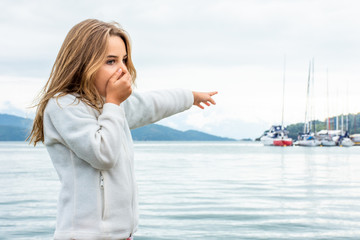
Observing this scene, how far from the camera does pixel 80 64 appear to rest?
69.5 inches

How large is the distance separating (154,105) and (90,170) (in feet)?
1.53

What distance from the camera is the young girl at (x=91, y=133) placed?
1662 mm

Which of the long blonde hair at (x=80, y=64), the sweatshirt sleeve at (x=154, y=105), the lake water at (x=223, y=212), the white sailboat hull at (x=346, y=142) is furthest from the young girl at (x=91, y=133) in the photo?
the white sailboat hull at (x=346, y=142)

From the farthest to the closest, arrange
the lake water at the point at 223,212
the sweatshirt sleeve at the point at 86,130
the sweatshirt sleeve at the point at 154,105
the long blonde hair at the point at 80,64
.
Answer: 1. the lake water at the point at 223,212
2. the sweatshirt sleeve at the point at 154,105
3. the long blonde hair at the point at 80,64
4. the sweatshirt sleeve at the point at 86,130

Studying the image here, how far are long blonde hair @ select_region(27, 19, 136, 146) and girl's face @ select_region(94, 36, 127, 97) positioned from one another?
0.06 feet

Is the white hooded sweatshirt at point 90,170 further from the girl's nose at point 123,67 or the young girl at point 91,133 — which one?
the girl's nose at point 123,67

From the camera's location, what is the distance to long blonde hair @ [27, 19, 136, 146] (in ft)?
5.77

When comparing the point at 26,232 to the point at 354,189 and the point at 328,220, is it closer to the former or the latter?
the point at 328,220

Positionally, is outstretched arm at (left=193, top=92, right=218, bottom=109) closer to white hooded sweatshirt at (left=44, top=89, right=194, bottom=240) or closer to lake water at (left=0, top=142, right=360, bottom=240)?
white hooded sweatshirt at (left=44, top=89, right=194, bottom=240)

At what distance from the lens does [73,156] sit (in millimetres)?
1701

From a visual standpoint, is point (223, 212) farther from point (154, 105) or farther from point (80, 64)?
point (80, 64)

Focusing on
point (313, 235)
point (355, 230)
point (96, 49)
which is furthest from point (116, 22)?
point (355, 230)

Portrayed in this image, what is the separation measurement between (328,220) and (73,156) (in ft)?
24.9

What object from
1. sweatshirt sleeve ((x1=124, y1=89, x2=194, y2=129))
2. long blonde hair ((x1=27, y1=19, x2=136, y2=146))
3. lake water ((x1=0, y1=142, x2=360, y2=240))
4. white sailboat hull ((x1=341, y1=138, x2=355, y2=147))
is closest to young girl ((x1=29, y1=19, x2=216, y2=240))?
long blonde hair ((x1=27, y1=19, x2=136, y2=146))
